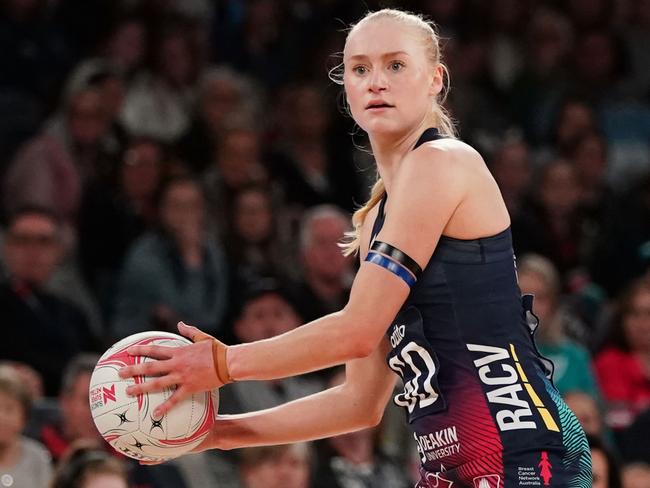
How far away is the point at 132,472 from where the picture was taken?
616 centimetres

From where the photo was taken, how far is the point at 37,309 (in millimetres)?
7152

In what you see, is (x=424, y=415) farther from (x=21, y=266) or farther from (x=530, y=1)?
(x=530, y=1)

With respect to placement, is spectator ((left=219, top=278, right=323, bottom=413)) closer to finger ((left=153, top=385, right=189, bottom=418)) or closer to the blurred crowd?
the blurred crowd

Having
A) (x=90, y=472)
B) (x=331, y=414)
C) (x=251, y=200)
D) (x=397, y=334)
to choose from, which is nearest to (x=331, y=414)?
(x=331, y=414)

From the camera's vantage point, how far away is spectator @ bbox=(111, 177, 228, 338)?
764 centimetres

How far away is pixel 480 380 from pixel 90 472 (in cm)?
252

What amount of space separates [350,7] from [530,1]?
5.88 feet

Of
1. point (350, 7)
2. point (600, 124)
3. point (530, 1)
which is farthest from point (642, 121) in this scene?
point (350, 7)

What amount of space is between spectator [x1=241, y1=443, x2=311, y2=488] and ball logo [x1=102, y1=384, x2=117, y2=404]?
297cm

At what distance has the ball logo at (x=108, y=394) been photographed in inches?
134

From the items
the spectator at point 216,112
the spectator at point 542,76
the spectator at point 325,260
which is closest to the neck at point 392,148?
the spectator at point 325,260

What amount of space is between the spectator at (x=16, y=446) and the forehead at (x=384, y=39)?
3.19 m

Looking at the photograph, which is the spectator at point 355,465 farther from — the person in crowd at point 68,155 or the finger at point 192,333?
the finger at point 192,333

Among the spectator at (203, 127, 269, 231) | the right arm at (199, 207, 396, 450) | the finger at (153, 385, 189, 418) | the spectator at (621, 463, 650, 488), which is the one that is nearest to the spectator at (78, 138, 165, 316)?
the spectator at (203, 127, 269, 231)
